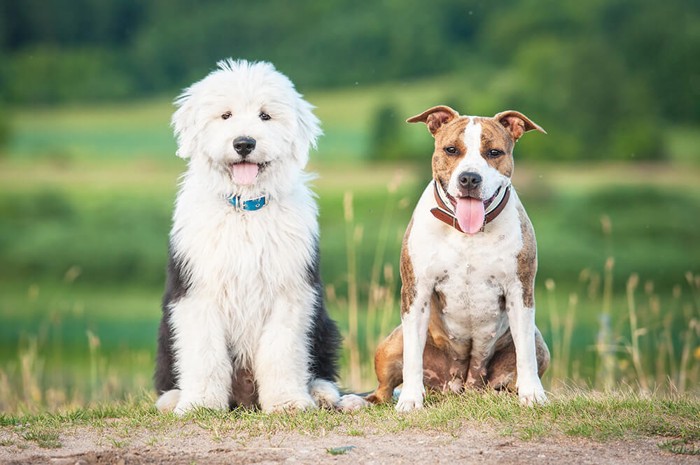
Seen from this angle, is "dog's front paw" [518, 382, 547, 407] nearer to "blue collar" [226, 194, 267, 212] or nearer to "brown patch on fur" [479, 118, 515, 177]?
"brown patch on fur" [479, 118, 515, 177]

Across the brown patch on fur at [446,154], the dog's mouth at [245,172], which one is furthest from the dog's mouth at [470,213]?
the dog's mouth at [245,172]

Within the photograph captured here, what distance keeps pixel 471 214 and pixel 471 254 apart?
0.92ft

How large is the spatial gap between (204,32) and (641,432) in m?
17.3

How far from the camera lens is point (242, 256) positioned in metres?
6.52

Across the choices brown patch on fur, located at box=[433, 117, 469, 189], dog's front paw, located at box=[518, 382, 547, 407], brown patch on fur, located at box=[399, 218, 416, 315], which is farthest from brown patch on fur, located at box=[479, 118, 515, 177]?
dog's front paw, located at box=[518, 382, 547, 407]

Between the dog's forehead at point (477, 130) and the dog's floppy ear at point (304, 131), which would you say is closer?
the dog's forehead at point (477, 130)

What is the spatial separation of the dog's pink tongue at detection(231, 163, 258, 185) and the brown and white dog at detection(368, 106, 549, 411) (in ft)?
3.09

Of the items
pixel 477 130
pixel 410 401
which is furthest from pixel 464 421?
pixel 477 130

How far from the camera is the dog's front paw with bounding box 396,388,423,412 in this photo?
20.5 feet

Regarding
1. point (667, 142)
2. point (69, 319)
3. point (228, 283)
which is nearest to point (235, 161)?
point (228, 283)

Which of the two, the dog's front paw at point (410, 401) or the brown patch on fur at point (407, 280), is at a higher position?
the brown patch on fur at point (407, 280)

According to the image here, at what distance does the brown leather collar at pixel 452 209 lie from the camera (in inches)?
242

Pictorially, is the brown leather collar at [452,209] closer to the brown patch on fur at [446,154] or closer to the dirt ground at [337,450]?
the brown patch on fur at [446,154]

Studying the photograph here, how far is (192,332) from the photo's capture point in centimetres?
649
